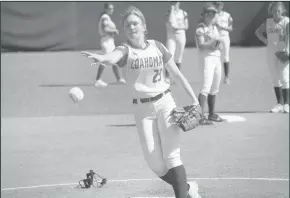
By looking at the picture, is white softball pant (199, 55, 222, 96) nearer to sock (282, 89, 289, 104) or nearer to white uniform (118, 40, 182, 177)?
sock (282, 89, 289, 104)

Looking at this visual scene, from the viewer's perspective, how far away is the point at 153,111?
685cm

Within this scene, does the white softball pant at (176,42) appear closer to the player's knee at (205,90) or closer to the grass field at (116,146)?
the grass field at (116,146)

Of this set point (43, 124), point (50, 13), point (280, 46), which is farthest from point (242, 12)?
point (43, 124)

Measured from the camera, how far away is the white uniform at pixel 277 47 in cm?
1380

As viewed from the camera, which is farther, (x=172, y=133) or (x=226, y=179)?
(x=226, y=179)

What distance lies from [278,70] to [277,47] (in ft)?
1.57

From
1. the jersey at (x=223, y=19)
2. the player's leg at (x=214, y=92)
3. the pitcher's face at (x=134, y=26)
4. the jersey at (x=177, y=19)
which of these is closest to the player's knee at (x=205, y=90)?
the player's leg at (x=214, y=92)

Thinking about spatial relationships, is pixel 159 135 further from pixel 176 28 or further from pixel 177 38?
pixel 177 38

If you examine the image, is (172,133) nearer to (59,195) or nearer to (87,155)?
(59,195)

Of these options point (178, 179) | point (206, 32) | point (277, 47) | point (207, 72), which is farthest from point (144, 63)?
point (277, 47)

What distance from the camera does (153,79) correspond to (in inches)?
272

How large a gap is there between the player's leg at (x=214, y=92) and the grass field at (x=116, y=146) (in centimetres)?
36

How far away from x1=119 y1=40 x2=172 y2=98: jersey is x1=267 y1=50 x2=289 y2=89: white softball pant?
7428mm

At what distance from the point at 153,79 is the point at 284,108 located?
7.58 m
